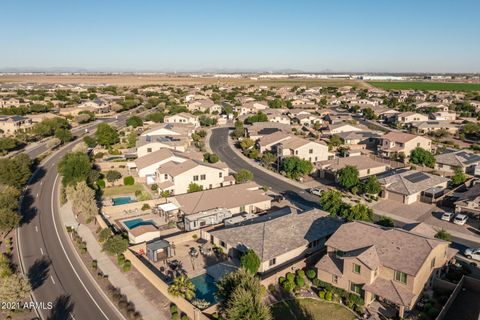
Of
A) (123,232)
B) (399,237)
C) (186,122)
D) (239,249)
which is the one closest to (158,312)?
(239,249)

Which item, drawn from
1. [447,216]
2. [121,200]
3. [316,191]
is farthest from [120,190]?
[447,216]

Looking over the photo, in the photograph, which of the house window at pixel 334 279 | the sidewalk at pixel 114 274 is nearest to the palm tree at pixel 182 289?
the sidewalk at pixel 114 274

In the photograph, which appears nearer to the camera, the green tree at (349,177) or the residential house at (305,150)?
the green tree at (349,177)

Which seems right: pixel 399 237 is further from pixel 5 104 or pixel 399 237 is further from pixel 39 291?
pixel 5 104

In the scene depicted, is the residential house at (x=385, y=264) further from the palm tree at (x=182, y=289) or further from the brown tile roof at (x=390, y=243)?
the palm tree at (x=182, y=289)

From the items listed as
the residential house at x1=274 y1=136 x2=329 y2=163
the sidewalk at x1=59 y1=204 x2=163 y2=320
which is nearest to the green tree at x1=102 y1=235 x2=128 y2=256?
the sidewalk at x1=59 y1=204 x2=163 y2=320

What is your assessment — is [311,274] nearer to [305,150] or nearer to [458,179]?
[458,179]
